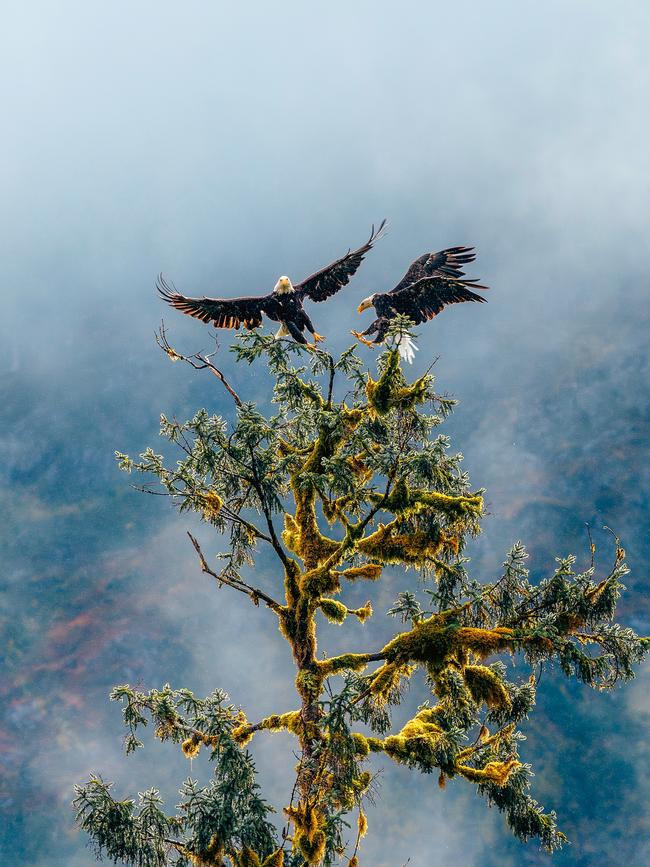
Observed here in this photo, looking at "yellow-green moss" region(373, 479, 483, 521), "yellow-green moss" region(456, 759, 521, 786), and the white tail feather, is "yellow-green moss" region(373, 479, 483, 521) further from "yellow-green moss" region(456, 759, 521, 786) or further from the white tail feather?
"yellow-green moss" region(456, 759, 521, 786)

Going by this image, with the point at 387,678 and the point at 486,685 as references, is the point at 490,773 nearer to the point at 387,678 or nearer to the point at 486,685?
the point at 486,685

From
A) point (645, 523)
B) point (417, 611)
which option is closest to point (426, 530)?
point (417, 611)

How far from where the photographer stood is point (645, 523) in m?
57.3

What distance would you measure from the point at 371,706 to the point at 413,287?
25.5 ft

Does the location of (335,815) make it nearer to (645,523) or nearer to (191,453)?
(191,453)

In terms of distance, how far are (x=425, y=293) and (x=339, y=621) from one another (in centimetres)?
617

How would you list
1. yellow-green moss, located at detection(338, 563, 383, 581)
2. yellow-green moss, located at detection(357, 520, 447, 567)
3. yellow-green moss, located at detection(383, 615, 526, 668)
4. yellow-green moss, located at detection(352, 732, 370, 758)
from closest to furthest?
yellow-green moss, located at detection(352, 732, 370, 758) → yellow-green moss, located at detection(383, 615, 526, 668) → yellow-green moss, located at detection(357, 520, 447, 567) → yellow-green moss, located at detection(338, 563, 383, 581)

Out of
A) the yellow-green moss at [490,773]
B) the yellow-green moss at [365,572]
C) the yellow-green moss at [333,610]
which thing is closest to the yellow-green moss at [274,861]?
the yellow-green moss at [490,773]

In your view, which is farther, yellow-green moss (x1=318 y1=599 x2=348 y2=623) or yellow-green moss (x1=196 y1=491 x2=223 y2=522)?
yellow-green moss (x1=318 y1=599 x2=348 y2=623)

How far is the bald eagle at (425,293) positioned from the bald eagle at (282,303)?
0.85m

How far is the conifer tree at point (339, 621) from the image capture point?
35.9 ft

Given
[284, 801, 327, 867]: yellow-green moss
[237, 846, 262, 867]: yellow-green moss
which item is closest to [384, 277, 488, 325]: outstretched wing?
[284, 801, 327, 867]: yellow-green moss

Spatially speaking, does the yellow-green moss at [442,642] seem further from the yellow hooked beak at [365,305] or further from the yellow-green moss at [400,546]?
the yellow hooked beak at [365,305]

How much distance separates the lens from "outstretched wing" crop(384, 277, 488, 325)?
529 inches
